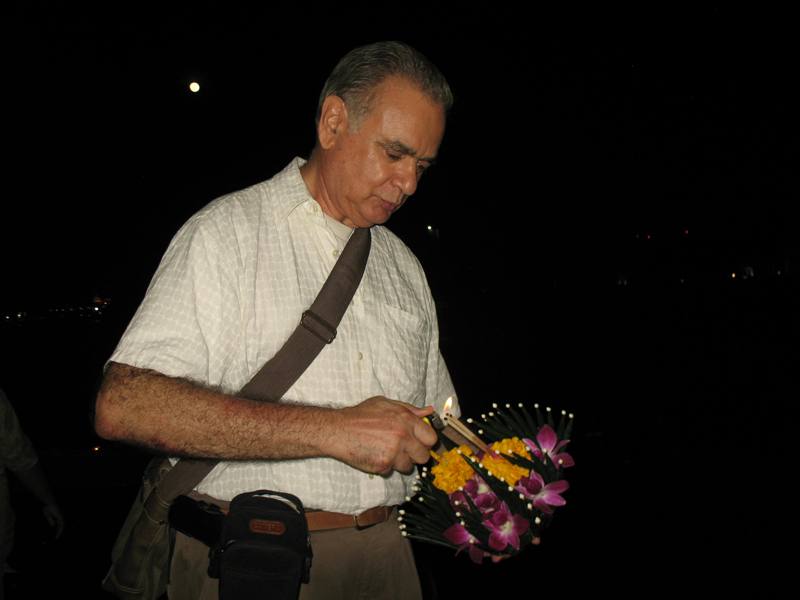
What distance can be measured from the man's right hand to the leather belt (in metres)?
0.41

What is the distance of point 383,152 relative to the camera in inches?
86.7

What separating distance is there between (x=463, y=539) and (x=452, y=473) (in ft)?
0.64

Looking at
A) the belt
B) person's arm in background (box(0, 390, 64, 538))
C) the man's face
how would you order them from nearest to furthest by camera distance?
1. the belt
2. the man's face
3. person's arm in background (box(0, 390, 64, 538))

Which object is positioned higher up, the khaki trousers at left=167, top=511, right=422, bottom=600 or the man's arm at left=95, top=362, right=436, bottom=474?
the man's arm at left=95, top=362, right=436, bottom=474

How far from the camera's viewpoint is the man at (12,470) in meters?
3.60

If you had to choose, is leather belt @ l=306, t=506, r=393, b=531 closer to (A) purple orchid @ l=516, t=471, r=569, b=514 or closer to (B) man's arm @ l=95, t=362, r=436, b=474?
(B) man's arm @ l=95, t=362, r=436, b=474

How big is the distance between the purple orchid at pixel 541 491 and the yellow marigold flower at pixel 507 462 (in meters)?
0.03

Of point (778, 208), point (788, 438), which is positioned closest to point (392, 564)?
point (788, 438)

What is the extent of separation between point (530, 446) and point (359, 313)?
0.78 metres

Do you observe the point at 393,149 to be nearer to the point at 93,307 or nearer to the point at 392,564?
the point at 392,564

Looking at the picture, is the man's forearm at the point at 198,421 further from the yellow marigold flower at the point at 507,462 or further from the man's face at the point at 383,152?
the man's face at the point at 383,152

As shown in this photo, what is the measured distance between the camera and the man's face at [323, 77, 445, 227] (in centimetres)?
217

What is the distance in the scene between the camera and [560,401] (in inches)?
423

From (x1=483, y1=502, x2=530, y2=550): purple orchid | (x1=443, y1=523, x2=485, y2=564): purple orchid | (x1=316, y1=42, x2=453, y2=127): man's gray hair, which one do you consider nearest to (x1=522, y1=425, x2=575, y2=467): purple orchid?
(x1=483, y1=502, x2=530, y2=550): purple orchid
